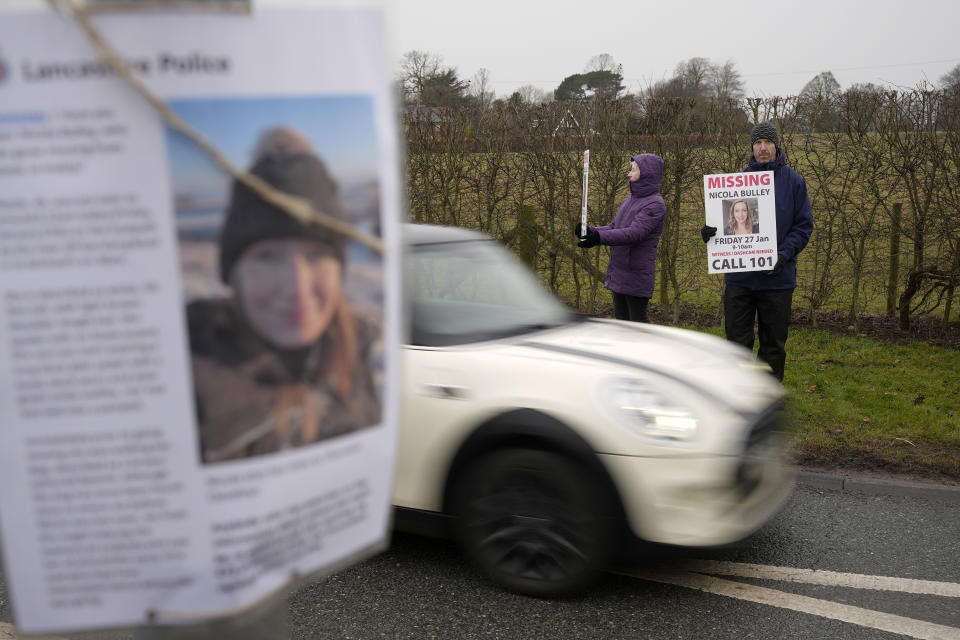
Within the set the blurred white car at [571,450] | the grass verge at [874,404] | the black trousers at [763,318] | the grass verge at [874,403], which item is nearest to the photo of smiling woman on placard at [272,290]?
the blurred white car at [571,450]

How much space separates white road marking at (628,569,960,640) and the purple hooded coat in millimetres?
3286

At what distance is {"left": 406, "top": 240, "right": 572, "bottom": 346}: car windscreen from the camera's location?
12.7ft

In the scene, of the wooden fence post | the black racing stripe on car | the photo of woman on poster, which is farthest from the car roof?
the wooden fence post

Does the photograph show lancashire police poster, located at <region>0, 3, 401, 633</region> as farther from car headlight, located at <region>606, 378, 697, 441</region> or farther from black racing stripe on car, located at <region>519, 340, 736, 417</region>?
black racing stripe on car, located at <region>519, 340, 736, 417</region>

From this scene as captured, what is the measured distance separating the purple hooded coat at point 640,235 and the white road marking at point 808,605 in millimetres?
3286

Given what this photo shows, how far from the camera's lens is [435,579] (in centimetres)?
372

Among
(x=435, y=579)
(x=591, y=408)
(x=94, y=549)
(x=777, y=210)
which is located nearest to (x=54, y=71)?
(x=94, y=549)

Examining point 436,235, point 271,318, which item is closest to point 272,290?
point 271,318

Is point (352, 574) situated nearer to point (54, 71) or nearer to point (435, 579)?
point (435, 579)

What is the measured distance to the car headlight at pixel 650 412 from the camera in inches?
129

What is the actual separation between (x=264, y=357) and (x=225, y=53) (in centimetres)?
41

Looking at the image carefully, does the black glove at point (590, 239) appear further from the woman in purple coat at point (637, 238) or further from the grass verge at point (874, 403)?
the grass verge at point (874, 403)

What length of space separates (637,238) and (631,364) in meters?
3.14

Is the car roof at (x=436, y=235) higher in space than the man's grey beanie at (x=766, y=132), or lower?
lower
